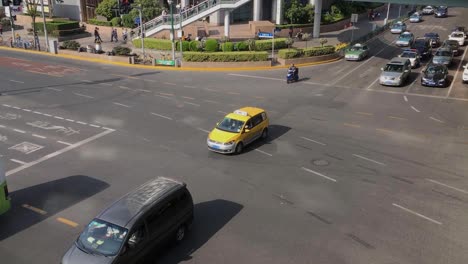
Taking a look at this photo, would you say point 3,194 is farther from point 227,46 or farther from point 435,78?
point 227,46

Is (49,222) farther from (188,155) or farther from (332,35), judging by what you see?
(332,35)

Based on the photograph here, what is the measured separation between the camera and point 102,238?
1149 centimetres

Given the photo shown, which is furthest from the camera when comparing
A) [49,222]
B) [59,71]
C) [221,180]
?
[59,71]

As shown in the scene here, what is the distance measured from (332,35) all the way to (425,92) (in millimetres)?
28265

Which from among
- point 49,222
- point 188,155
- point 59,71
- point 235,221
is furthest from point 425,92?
point 59,71

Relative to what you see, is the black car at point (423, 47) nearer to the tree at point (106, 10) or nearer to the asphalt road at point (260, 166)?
the asphalt road at point (260, 166)

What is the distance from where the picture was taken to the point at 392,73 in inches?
1336

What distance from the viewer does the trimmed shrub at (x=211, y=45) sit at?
4275cm

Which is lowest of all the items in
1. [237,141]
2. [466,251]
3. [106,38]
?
[466,251]

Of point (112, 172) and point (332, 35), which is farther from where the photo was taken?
point (332, 35)

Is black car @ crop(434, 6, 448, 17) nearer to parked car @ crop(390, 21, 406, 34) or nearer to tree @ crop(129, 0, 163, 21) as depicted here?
parked car @ crop(390, 21, 406, 34)

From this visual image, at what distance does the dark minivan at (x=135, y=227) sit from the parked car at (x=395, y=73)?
25.3 metres

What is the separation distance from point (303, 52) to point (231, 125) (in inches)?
950

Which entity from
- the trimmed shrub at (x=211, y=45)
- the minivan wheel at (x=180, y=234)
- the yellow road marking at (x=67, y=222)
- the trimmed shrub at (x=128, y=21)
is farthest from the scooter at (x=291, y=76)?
the trimmed shrub at (x=128, y=21)
